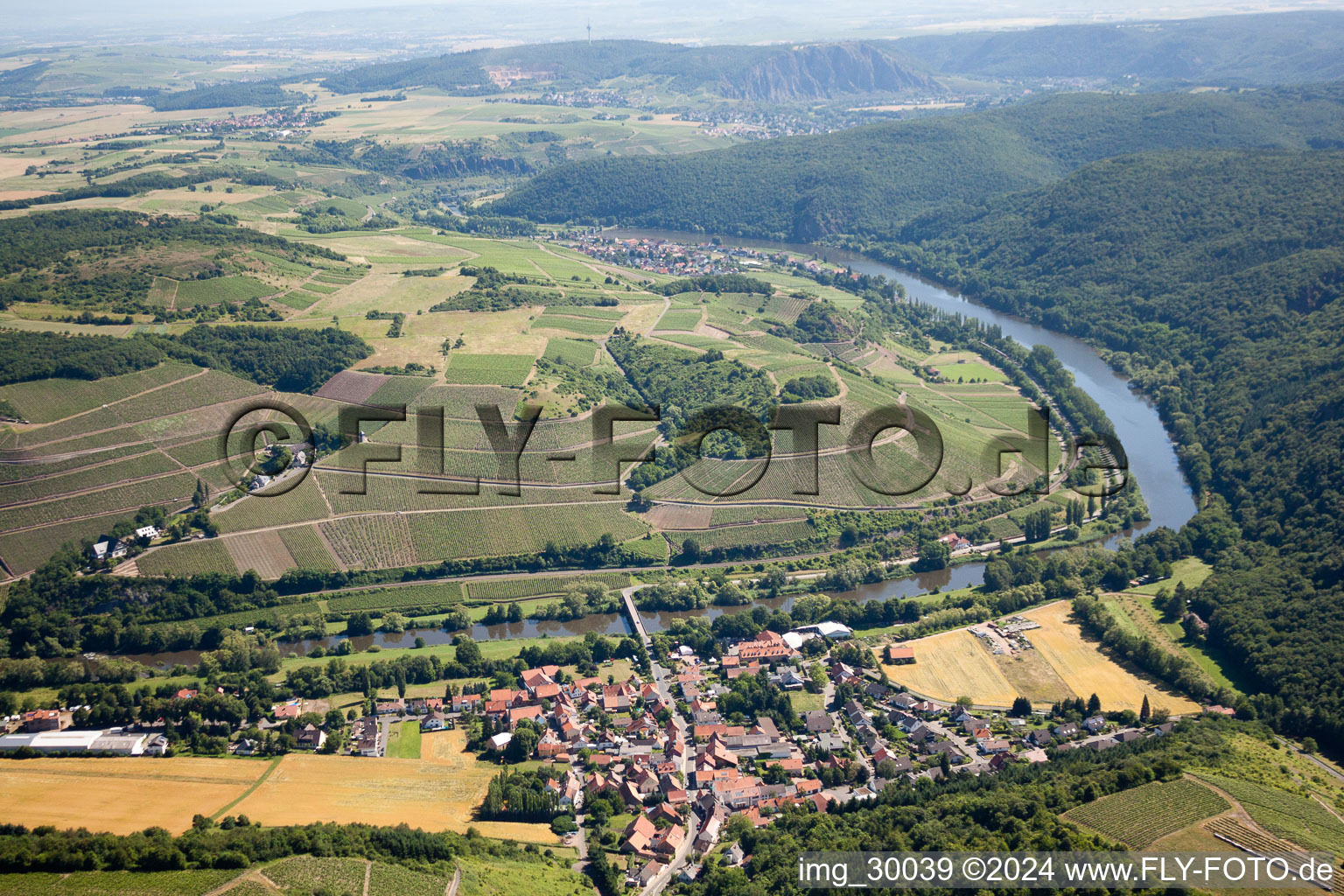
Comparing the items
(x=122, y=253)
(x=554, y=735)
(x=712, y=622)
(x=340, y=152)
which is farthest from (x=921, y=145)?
(x=554, y=735)

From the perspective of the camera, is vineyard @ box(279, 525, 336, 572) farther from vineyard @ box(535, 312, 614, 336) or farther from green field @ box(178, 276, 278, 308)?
vineyard @ box(535, 312, 614, 336)

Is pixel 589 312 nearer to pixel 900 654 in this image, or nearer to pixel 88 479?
pixel 88 479

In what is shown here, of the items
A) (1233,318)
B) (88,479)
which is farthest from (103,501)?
(1233,318)

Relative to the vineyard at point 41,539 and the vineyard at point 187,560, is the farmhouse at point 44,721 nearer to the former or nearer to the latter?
the vineyard at point 187,560

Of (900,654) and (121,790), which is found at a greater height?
(900,654)

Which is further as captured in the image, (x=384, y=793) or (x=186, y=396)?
(x=186, y=396)

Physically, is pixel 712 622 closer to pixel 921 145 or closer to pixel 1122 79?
pixel 921 145

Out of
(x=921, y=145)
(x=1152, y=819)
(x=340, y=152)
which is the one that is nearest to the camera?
(x=1152, y=819)
